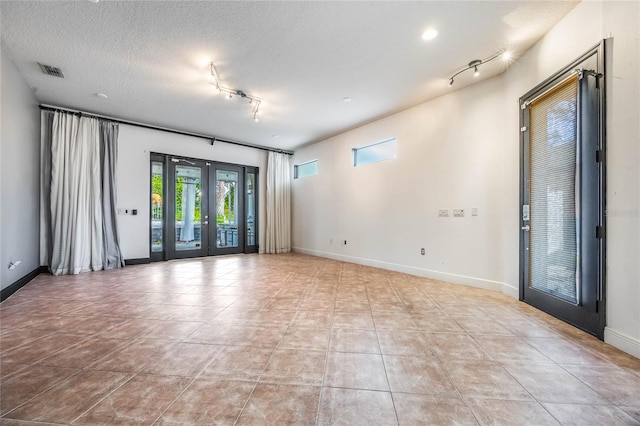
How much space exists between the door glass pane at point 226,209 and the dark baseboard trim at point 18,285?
3.27 meters

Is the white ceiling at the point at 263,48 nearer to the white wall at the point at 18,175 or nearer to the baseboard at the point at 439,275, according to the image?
the white wall at the point at 18,175

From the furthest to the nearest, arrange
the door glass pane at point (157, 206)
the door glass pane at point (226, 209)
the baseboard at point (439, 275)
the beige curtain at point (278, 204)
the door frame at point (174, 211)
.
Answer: the beige curtain at point (278, 204)
the door glass pane at point (226, 209)
the door frame at point (174, 211)
the door glass pane at point (157, 206)
the baseboard at point (439, 275)

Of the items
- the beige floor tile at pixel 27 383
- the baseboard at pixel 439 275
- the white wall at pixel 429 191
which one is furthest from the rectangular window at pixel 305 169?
the beige floor tile at pixel 27 383

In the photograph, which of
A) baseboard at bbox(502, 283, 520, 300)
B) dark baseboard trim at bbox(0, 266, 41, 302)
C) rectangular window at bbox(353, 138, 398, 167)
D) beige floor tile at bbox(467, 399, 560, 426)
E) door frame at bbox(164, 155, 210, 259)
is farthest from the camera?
door frame at bbox(164, 155, 210, 259)

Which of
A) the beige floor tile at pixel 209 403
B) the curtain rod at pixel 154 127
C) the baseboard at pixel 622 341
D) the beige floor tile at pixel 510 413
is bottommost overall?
the beige floor tile at pixel 510 413

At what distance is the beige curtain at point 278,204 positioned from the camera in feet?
24.4

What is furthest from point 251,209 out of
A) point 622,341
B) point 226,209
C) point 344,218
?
point 622,341

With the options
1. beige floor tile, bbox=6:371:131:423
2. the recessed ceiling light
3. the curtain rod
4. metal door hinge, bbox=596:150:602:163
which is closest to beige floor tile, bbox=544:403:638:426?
metal door hinge, bbox=596:150:602:163

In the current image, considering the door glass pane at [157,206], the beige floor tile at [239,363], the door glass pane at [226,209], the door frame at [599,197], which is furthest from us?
the door glass pane at [226,209]

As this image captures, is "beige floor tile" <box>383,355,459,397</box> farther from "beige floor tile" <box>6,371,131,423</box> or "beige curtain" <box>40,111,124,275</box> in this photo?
"beige curtain" <box>40,111,124,275</box>

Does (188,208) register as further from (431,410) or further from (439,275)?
(431,410)

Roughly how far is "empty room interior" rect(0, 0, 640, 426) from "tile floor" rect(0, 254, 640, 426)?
18 mm

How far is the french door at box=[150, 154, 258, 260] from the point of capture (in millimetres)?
6039

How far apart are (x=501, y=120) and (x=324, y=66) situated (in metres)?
2.60
